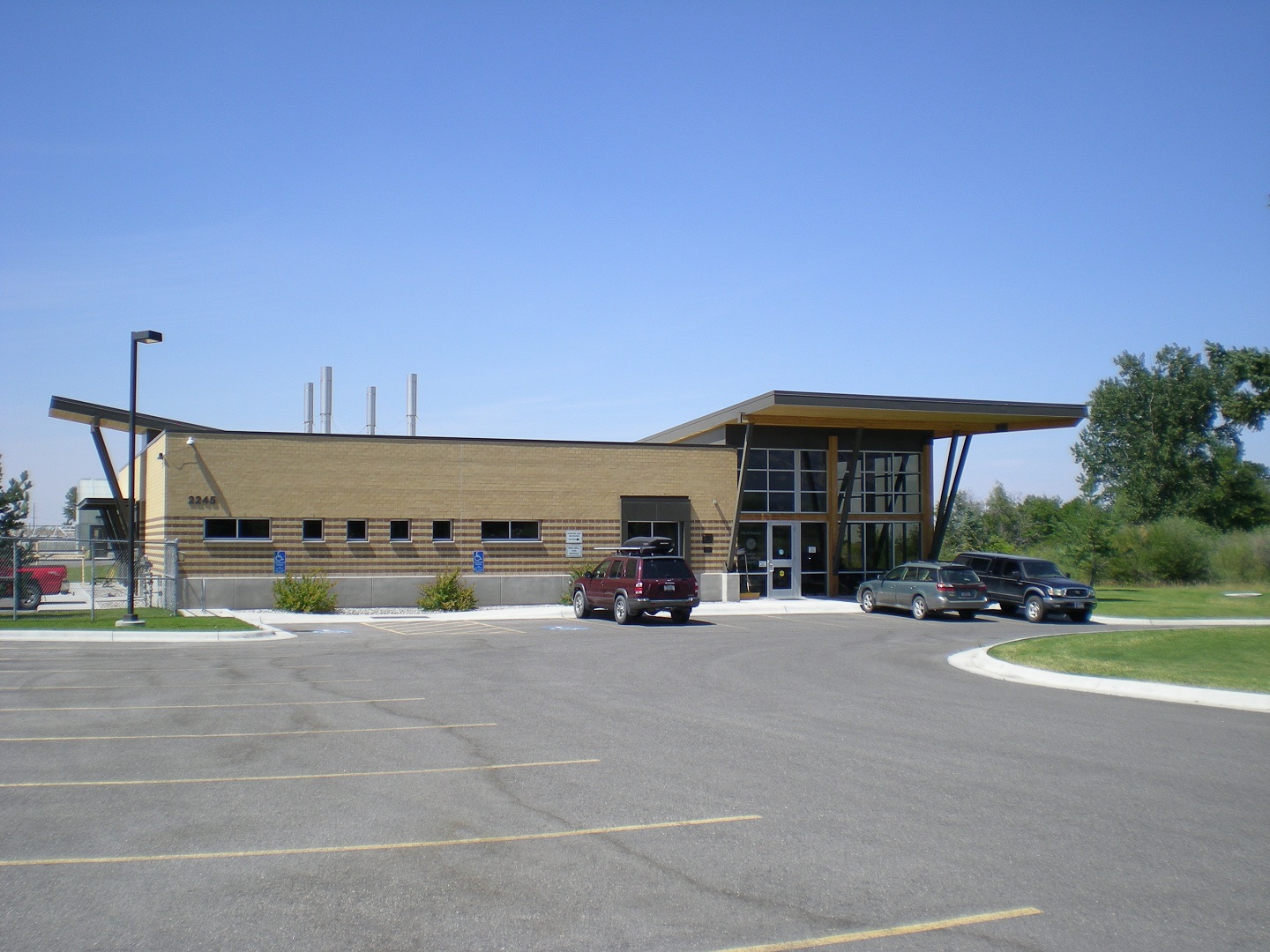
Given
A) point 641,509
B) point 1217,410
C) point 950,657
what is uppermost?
point 1217,410

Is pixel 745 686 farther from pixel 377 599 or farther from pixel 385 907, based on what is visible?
pixel 377 599

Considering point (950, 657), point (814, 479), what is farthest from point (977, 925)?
point (814, 479)

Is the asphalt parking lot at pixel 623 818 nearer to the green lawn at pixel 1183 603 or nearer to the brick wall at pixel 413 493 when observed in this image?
the brick wall at pixel 413 493

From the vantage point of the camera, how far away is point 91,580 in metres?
27.8

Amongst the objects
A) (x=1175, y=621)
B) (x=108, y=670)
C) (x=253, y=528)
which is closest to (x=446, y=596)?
(x=253, y=528)

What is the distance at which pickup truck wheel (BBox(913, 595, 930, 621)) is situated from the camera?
29859mm

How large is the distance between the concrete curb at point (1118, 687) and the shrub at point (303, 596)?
62.2 feet

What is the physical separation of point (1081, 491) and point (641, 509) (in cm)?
6353

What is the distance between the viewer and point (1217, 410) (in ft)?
263

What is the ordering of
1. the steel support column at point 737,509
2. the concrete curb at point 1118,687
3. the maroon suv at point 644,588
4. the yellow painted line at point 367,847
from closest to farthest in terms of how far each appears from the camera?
the yellow painted line at point 367,847
the concrete curb at point 1118,687
the maroon suv at point 644,588
the steel support column at point 737,509

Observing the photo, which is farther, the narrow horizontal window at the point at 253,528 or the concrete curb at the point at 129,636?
the narrow horizontal window at the point at 253,528

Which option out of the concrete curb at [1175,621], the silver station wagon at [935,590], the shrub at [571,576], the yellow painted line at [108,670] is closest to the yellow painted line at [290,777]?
the yellow painted line at [108,670]

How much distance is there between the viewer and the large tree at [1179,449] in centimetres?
7738

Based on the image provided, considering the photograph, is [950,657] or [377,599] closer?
[950,657]
